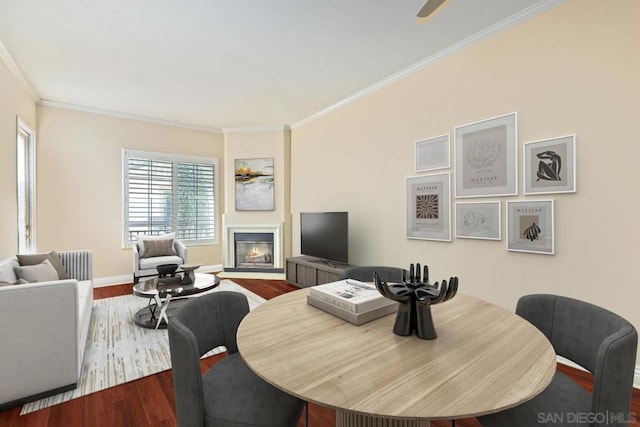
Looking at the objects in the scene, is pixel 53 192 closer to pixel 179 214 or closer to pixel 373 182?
pixel 179 214

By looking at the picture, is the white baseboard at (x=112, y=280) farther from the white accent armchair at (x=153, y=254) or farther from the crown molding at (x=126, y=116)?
the crown molding at (x=126, y=116)

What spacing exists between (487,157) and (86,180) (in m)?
5.63

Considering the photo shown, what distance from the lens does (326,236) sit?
165 inches

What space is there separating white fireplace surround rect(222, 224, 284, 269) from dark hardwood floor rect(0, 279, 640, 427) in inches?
126

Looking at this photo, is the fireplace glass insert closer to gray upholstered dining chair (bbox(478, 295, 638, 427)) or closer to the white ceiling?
the white ceiling

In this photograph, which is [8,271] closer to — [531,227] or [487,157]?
[487,157]

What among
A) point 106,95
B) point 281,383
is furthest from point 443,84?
point 106,95

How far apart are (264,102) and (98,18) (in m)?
2.18

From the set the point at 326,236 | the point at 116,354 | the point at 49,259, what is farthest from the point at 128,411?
the point at 326,236

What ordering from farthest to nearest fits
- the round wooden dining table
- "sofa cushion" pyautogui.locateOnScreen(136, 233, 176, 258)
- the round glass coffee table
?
"sofa cushion" pyautogui.locateOnScreen(136, 233, 176, 258)
the round glass coffee table
the round wooden dining table

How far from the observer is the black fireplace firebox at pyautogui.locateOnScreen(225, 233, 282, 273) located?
17.8 ft

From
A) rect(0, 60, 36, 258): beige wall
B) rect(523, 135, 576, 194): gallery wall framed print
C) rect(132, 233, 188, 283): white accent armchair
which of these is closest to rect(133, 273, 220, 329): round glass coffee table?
rect(132, 233, 188, 283): white accent armchair

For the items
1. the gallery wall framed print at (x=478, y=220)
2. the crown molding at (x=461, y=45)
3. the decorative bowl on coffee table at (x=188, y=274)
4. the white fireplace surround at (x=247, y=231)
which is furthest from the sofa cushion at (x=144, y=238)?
the gallery wall framed print at (x=478, y=220)

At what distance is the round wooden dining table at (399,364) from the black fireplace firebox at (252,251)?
13.9 ft
